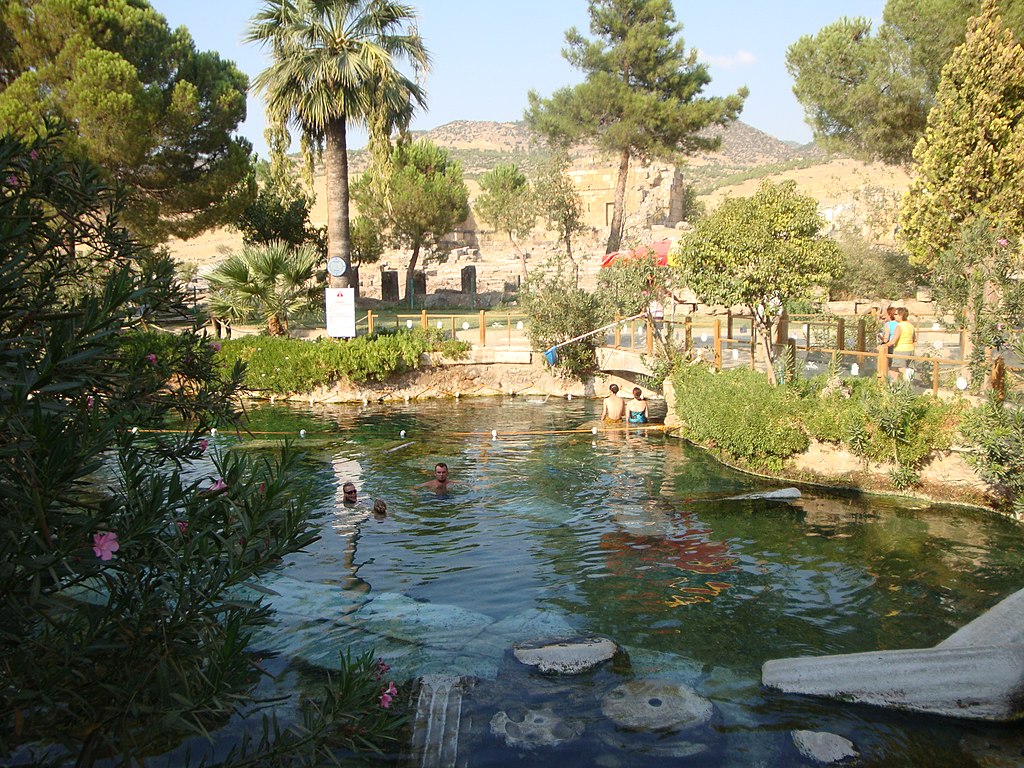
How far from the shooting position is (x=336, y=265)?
23.0 meters

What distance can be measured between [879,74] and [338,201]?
16.7 metres

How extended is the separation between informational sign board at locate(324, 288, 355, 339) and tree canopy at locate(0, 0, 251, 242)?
18.4ft

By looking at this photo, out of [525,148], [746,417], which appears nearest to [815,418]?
[746,417]

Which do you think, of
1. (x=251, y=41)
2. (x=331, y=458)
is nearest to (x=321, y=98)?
(x=251, y=41)

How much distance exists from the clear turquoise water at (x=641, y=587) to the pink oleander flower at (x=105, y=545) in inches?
149

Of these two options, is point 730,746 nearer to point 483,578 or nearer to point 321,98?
point 483,578

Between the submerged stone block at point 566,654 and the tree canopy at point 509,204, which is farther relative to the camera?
the tree canopy at point 509,204

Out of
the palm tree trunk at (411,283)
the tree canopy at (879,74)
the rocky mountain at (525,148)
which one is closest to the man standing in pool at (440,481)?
the tree canopy at (879,74)

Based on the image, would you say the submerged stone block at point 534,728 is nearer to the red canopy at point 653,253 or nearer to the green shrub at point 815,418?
the green shrub at point 815,418

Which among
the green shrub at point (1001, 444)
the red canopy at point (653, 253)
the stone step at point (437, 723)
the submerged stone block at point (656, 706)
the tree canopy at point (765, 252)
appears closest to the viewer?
the stone step at point (437, 723)

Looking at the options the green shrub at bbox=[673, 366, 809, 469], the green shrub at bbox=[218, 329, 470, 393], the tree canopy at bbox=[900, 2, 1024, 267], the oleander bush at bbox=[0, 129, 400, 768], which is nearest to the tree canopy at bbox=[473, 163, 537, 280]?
the green shrub at bbox=[218, 329, 470, 393]

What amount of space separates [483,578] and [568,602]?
1.27 metres

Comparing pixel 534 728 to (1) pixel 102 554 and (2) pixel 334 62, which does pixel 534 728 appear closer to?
(1) pixel 102 554

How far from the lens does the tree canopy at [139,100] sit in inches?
918
